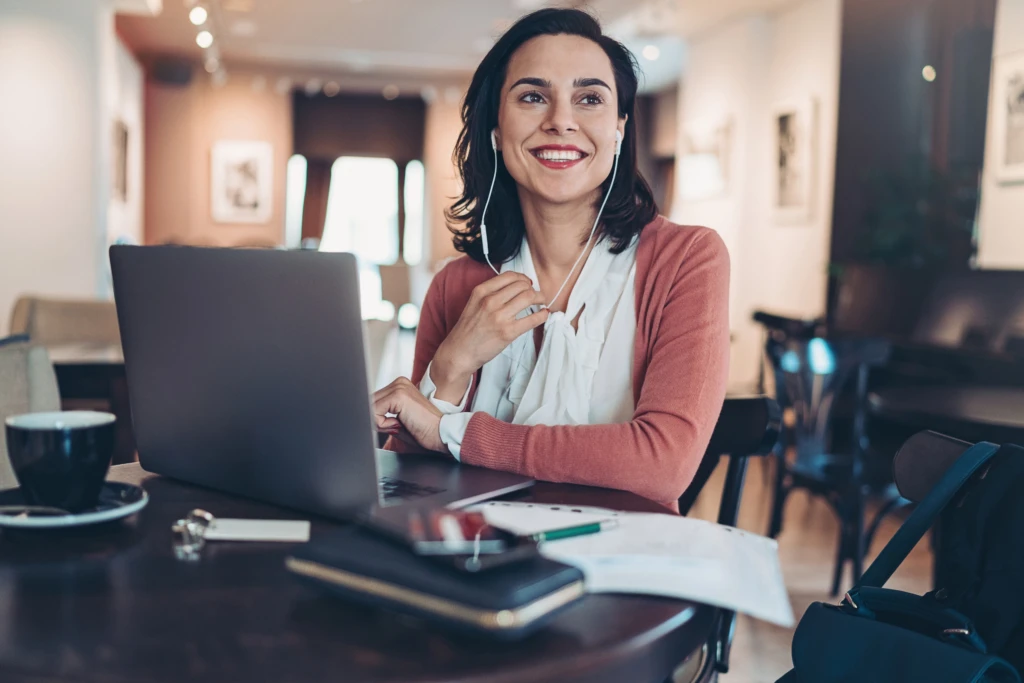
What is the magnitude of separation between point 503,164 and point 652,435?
683mm

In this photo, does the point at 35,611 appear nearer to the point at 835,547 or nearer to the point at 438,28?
the point at 835,547

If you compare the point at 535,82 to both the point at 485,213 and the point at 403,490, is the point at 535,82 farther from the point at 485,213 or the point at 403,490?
the point at 403,490

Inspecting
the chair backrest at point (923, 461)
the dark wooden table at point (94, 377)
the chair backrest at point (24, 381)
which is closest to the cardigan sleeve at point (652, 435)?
the chair backrest at point (923, 461)

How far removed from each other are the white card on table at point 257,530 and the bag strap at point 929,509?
0.59m

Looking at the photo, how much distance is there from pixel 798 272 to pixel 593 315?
554 cm

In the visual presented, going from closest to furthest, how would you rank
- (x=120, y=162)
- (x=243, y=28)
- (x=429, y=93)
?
1. (x=120, y=162)
2. (x=243, y=28)
3. (x=429, y=93)

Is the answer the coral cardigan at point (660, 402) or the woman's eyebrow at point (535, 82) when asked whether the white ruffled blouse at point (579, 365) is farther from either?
the woman's eyebrow at point (535, 82)

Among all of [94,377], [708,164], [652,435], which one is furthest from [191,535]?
[708,164]

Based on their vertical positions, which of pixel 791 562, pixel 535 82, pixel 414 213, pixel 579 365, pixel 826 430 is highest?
pixel 414 213

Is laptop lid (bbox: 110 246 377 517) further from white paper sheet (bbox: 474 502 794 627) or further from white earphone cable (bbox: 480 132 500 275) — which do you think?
white earphone cable (bbox: 480 132 500 275)

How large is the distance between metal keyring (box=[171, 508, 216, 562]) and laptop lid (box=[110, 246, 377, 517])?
0.27 feet

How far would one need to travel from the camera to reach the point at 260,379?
837 millimetres

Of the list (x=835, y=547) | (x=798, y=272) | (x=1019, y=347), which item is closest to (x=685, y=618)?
(x=835, y=547)

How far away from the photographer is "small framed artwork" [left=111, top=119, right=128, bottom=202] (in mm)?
7852
